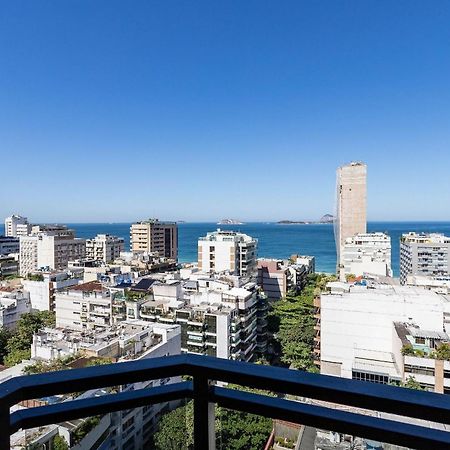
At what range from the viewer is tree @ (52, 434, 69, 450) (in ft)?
2.13

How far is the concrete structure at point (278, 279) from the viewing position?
60.9 ft

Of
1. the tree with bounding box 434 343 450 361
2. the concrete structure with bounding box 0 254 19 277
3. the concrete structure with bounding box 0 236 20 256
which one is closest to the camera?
the tree with bounding box 434 343 450 361

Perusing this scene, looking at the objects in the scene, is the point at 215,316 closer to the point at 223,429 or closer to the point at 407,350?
the point at 407,350

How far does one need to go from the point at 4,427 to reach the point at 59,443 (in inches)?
5.7

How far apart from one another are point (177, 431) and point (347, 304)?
9655mm

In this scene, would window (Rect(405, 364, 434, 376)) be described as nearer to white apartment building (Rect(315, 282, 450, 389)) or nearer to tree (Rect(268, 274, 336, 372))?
white apartment building (Rect(315, 282, 450, 389))

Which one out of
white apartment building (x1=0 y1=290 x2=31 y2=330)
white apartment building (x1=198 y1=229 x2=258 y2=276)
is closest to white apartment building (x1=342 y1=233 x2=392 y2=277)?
white apartment building (x1=198 y1=229 x2=258 y2=276)

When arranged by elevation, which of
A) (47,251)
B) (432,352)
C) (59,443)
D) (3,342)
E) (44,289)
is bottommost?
(3,342)

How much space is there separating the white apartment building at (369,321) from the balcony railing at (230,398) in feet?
29.2

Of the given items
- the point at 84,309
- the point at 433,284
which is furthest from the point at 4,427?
the point at 433,284

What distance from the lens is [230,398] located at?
0.63 metres

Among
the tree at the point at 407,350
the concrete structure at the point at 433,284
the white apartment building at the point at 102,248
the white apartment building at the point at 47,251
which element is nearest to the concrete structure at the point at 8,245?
the white apartment building at the point at 47,251

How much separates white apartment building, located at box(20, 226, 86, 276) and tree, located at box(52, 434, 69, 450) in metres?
26.0

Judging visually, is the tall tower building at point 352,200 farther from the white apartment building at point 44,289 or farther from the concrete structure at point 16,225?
the concrete structure at point 16,225
